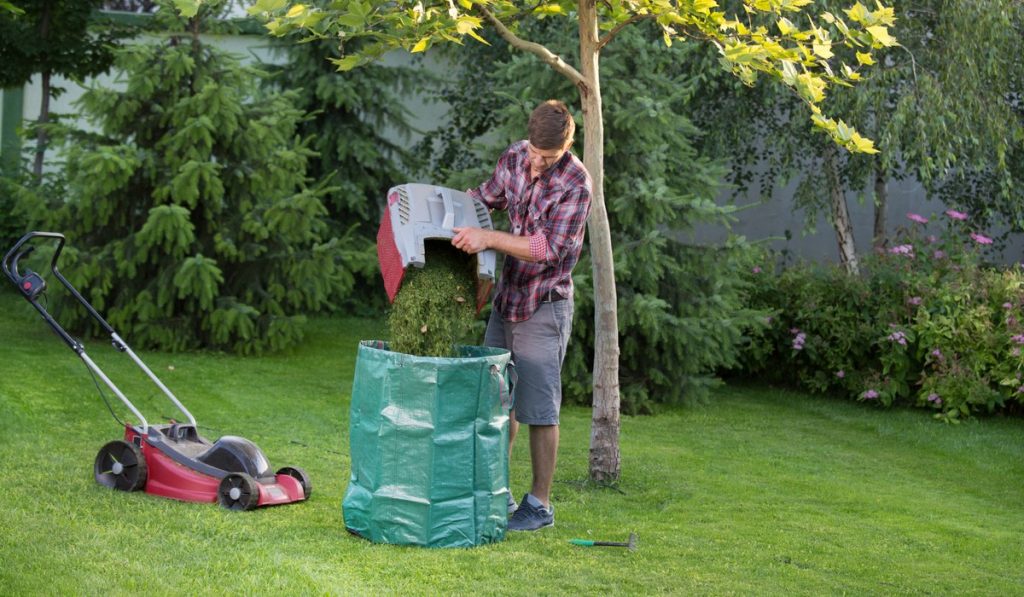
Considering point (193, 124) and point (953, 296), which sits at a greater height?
point (193, 124)

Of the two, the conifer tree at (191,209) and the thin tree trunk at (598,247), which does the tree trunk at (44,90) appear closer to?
the conifer tree at (191,209)

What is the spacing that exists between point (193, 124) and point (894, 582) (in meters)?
6.27

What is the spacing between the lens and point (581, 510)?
17.0ft

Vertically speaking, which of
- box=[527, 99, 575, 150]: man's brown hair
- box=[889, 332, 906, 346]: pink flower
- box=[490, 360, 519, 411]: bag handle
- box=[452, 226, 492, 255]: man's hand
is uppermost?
box=[527, 99, 575, 150]: man's brown hair

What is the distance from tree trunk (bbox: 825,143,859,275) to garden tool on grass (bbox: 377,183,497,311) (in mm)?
6020

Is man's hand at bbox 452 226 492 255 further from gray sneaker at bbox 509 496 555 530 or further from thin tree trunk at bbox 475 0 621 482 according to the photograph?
thin tree trunk at bbox 475 0 621 482

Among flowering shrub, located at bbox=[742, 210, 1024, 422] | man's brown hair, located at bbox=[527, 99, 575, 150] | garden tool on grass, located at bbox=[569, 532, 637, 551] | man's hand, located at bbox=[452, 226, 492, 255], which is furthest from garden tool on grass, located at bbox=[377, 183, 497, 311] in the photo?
flowering shrub, located at bbox=[742, 210, 1024, 422]

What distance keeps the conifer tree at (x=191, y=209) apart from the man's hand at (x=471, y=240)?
485 centimetres

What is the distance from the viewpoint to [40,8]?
11812 millimetres

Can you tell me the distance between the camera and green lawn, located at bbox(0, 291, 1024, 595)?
4.00 metres

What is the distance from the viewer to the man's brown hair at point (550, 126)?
14.7 feet

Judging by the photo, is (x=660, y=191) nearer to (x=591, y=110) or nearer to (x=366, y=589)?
(x=591, y=110)

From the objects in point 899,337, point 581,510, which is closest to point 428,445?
point 581,510

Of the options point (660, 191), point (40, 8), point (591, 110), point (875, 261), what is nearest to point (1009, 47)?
point (875, 261)
